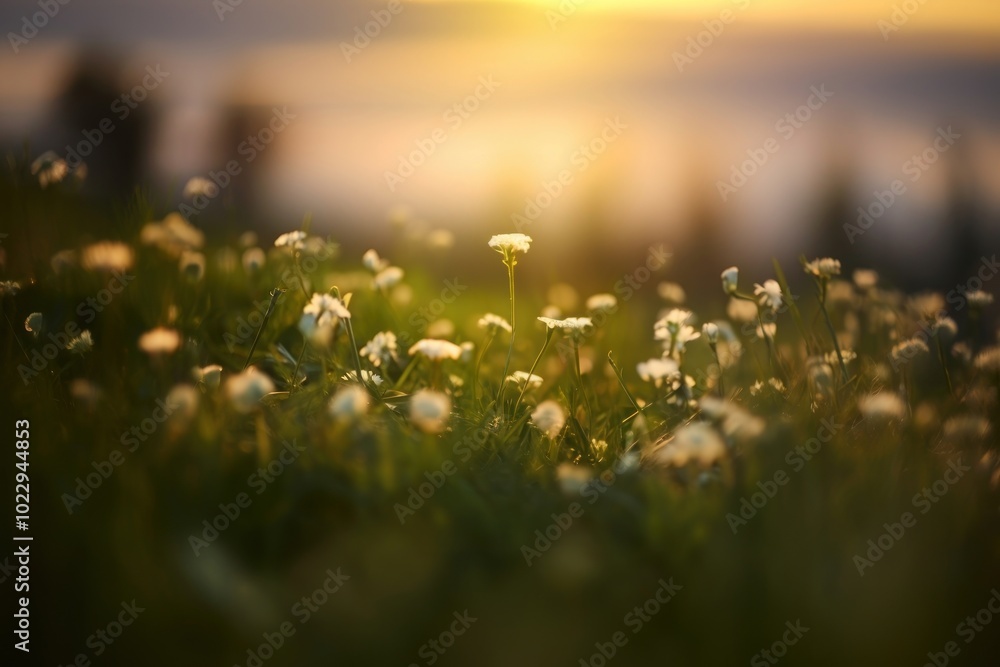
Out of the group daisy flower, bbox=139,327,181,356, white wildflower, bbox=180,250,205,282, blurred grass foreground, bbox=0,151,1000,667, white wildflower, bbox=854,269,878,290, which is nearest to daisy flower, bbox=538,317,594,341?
blurred grass foreground, bbox=0,151,1000,667

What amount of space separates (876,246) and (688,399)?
268 inches

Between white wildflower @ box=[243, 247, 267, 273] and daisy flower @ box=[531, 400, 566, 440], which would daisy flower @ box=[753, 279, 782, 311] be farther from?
white wildflower @ box=[243, 247, 267, 273]

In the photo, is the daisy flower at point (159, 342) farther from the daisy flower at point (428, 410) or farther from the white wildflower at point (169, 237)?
the daisy flower at point (428, 410)

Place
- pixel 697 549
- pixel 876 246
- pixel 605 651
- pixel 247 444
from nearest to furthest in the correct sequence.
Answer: pixel 605 651 < pixel 697 549 < pixel 247 444 < pixel 876 246

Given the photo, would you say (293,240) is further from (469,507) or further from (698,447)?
(698,447)

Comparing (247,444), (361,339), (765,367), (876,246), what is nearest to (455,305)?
(361,339)

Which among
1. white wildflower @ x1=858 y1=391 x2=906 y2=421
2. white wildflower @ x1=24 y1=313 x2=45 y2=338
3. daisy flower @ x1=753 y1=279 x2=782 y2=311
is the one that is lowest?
white wildflower @ x1=858 y1=391 x2=906 y2=421

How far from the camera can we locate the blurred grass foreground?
1840mm

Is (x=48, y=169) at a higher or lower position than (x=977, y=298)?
higher

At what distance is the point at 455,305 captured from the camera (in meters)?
4.97

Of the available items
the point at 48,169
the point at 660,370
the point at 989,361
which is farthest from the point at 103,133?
the point at 989,361

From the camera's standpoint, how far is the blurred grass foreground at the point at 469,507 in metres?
1.84

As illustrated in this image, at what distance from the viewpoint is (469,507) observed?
2041 millimetres

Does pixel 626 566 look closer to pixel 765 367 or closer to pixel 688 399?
pixel 688 399
